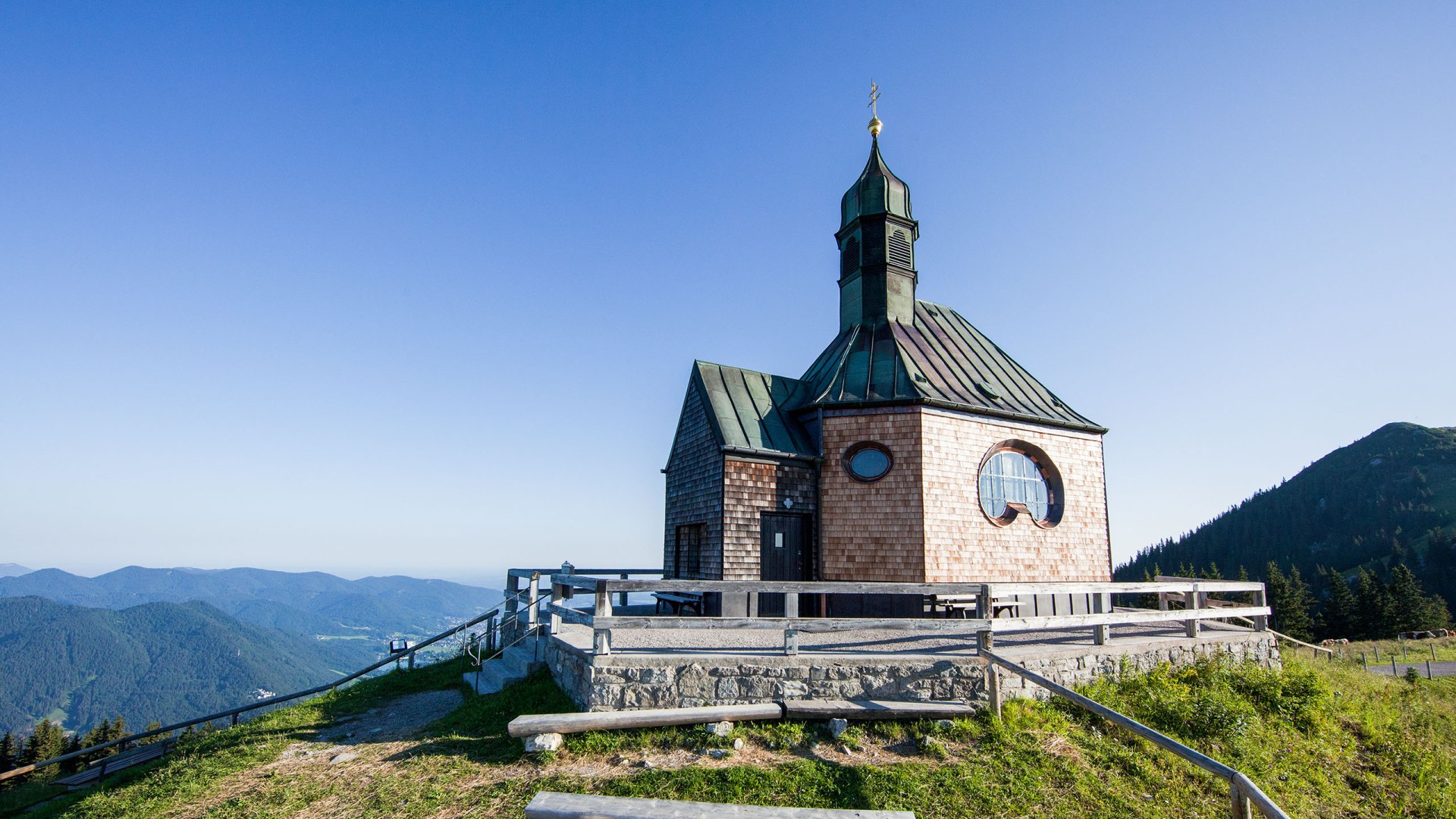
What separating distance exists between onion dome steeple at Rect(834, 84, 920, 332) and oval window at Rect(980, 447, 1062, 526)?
15.8ft

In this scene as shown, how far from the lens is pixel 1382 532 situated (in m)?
108

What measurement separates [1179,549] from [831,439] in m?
127

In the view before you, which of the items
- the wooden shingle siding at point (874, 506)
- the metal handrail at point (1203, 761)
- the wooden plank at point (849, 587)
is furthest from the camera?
the wooden shingle siding at point (874, 506)

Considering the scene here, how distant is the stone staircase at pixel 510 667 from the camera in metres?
11.8

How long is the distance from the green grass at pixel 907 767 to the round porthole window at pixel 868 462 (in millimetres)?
5896

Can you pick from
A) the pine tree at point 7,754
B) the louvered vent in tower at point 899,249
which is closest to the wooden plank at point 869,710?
the louvered vent in tower at point 899,249

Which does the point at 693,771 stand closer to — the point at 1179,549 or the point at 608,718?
the point at 608,718

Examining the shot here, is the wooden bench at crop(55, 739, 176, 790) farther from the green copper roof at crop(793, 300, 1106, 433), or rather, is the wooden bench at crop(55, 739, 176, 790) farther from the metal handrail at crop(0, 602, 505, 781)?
the green copper roof at crop(793, 300, 1106, 433)

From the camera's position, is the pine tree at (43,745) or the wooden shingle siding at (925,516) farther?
the pine tree at (43,745)

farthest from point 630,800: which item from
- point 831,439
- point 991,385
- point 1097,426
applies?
point 1097,426

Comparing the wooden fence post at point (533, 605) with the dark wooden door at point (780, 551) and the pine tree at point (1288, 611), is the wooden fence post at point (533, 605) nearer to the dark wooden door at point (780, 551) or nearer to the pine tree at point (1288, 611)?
the dark wooden door at point (780, 551)

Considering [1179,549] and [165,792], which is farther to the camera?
[1179,549]

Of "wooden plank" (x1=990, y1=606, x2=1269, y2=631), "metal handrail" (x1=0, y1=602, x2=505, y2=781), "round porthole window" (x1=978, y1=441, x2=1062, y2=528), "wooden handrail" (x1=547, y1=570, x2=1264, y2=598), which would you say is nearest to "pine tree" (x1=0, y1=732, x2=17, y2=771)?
"metal handrail" (x1=0, y1=602, x2=505, y2=781)

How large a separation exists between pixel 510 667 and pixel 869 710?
681cm
